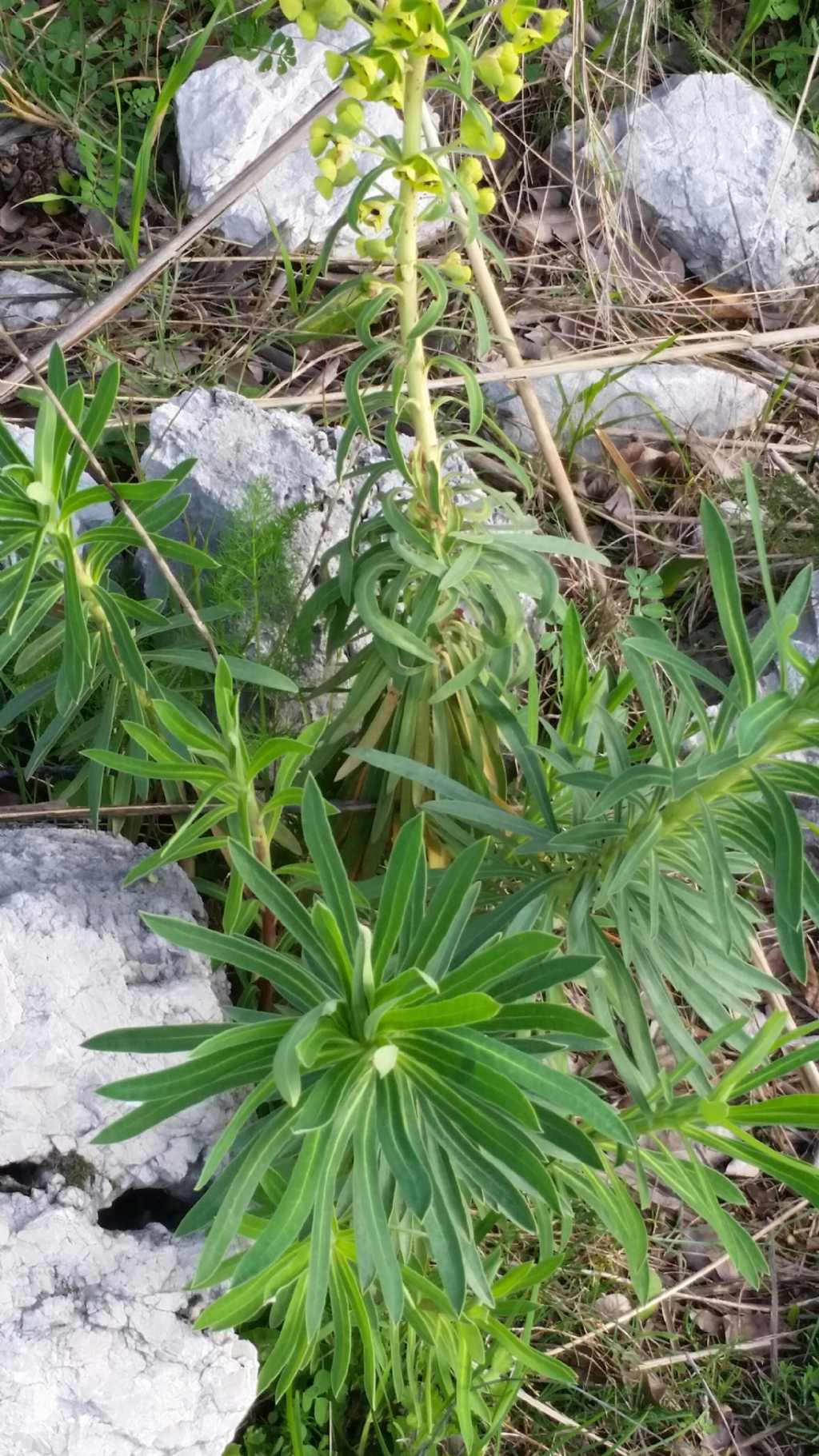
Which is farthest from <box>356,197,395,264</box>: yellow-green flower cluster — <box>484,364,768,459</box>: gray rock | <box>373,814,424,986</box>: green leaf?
<box>484,364,768,459</box>: gray rock

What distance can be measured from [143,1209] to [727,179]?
305cm

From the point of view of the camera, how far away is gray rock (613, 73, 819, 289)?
3312mm

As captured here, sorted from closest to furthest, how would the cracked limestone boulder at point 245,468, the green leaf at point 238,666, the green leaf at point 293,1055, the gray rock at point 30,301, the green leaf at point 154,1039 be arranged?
the green leaf at point 293,1055 < the green leaf at point 154,1039 < the green leaf at point 238,666 < the cracked limestone boulder at point 245,468 < the gray rock at point 30,301

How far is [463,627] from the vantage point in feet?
6.54

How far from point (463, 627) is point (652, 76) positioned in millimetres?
2419

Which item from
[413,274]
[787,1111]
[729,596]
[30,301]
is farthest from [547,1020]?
[30,301]

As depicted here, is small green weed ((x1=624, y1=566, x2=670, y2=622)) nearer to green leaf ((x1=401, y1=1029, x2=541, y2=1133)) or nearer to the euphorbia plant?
the euphorbia plant

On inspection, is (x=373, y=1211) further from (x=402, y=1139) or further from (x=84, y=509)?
(x=84, y=509)

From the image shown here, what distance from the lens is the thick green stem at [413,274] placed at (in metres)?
1.55

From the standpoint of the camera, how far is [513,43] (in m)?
1.52

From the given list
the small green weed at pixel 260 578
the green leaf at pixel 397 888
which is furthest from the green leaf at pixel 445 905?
the small green weed at pixel 260 578

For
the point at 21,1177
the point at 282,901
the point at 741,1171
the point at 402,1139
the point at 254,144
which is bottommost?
the point at 741,1171

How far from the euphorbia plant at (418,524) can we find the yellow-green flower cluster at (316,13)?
0.13 feet

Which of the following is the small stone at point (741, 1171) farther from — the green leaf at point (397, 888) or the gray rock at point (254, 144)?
the gray rock at point (254, 144)
